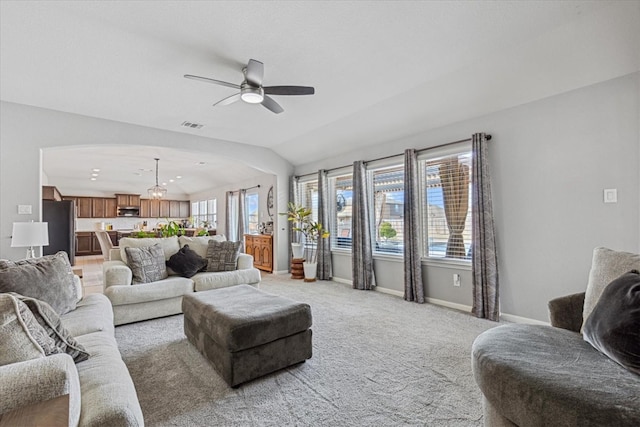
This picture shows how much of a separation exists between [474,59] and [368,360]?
9.95 feet

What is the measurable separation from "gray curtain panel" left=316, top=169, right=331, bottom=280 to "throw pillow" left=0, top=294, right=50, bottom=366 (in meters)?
4.99

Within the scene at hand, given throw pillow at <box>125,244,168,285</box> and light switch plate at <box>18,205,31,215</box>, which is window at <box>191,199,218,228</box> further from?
throw pillow at <box>125,244,168,285</box>

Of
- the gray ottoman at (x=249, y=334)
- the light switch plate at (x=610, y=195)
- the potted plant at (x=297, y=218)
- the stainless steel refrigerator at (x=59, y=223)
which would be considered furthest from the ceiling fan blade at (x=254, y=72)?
the stainless steel refrigerator at (x=59, y=223)

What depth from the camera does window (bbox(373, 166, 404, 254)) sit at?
4.96 metres

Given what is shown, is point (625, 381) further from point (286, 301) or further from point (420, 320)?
point (420, 320)

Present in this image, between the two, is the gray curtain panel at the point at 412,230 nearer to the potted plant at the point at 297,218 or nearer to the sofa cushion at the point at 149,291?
the potted plant at the point at 297,218

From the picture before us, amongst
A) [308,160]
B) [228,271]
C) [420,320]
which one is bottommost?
[420,320]

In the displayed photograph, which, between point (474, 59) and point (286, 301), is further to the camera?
point (474, 59)

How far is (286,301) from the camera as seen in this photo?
261 cm

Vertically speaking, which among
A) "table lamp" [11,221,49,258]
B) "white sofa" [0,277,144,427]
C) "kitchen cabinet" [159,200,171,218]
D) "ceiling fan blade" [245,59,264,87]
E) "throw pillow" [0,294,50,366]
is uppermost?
"ceiling fan blade" [245,59,264,87]

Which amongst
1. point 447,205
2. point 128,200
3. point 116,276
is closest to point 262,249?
point 116,276

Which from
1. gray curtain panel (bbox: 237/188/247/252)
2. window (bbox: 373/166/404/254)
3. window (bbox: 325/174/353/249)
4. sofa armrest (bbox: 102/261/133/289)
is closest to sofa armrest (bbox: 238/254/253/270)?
sofa armrest (bbox: 102/261/133/289)

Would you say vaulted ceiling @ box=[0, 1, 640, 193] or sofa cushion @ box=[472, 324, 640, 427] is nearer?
sofa cushion @ box=[472, 324, 640, 427]

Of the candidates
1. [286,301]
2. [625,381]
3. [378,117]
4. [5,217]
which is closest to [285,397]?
[286,301]
